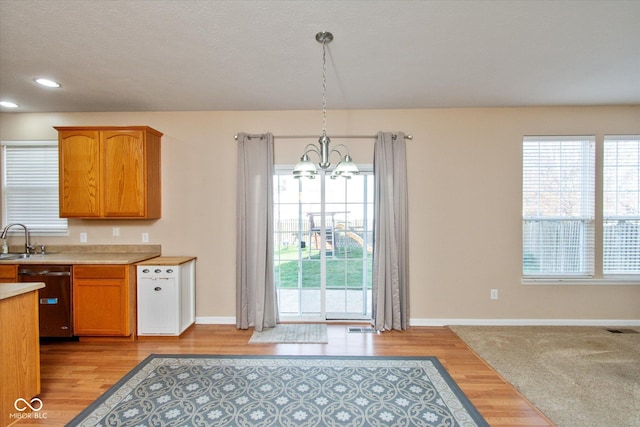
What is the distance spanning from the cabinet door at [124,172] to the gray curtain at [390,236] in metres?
2.83

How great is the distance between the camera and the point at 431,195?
12.4ft

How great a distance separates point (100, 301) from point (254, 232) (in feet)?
5.89

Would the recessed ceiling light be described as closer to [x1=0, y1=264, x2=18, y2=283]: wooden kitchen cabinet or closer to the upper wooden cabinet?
the upper wooden cabinet

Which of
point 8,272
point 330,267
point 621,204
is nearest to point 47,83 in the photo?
point 8,272

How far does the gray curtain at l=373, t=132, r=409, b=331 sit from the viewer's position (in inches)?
142

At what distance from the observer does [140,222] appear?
12.6 ft

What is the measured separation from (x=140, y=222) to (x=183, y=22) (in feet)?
8.81

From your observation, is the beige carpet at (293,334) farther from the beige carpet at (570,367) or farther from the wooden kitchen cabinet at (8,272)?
the wooden kitchen cabinet at (8,272)

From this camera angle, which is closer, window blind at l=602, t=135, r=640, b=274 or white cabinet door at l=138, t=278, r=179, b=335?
white cabinet door at l=138, t=278, r=179, b=335

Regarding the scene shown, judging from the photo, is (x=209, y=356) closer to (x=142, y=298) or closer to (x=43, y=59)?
(x=142, y=298)

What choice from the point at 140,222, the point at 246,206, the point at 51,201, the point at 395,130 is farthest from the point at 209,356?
the point at 395,130

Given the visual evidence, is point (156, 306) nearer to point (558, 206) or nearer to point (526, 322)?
point (526, 322)

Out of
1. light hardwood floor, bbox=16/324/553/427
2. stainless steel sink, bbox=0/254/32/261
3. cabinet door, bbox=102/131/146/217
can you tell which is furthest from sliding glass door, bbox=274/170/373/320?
stainless steel sink, bbox=0/254/32/261

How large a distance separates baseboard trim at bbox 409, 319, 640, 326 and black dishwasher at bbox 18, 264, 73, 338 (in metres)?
3.96
